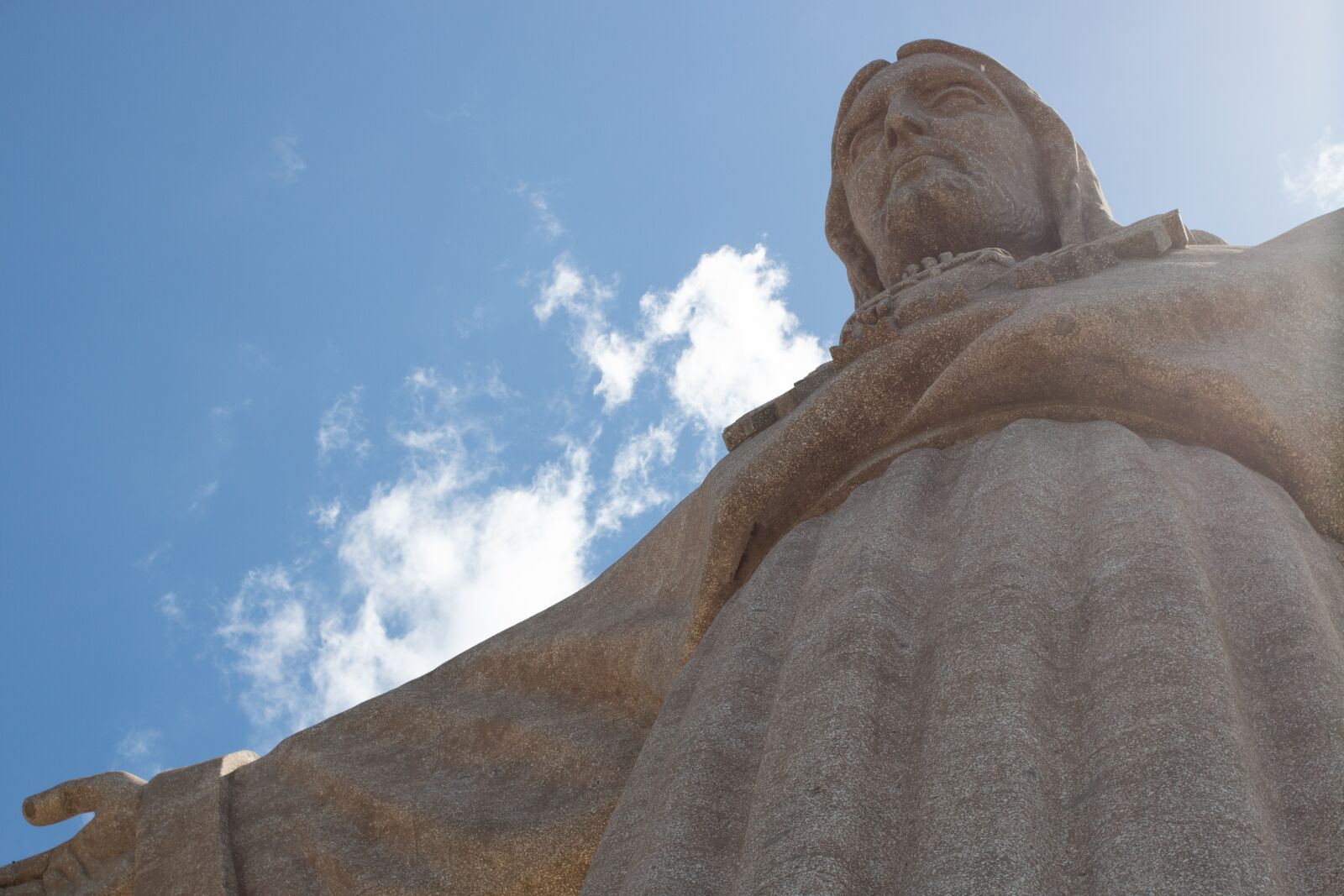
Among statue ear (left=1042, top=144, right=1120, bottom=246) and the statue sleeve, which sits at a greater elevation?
statue ear (left=1042, top=144, right=1120, bottom=246)

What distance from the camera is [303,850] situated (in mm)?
5730

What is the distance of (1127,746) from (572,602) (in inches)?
154

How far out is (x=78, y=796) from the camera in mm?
6328

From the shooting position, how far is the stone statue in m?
2.76

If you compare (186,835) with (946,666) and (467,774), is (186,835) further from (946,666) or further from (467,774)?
(946,666)

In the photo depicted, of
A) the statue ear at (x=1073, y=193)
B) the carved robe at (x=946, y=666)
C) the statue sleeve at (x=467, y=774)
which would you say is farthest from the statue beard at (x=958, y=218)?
the statue sleeve at (x=467, y=774)

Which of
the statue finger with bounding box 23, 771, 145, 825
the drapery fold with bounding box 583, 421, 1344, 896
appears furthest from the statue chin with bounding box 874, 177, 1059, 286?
the statue finger with bounding box 23, 771, 145, 825

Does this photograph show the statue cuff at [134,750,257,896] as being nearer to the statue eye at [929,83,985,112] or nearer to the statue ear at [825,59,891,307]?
the statue ear at [825,59,891,307]

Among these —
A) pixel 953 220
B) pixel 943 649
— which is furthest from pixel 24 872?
pixel 953 220

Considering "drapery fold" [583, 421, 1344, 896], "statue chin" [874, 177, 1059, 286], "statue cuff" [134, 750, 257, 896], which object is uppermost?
"statue chin" [874, 177, 1059, 286]

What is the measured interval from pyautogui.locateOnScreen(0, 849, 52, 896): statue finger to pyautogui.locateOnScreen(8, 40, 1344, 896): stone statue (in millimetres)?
15

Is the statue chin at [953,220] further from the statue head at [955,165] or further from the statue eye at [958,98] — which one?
the statue eye at [958,98]

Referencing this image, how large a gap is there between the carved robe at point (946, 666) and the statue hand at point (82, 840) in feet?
0.54

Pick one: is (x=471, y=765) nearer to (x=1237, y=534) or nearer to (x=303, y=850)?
(x=303, y=850)
